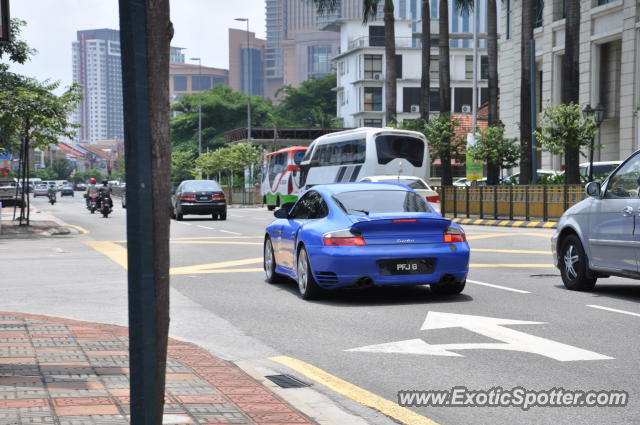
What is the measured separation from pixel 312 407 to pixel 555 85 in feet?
151

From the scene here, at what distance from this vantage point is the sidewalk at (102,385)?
5.45 m

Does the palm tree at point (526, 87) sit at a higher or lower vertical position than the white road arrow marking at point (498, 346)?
higher

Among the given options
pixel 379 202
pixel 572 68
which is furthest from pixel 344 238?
pixel 572 68

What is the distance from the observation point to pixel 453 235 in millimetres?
11539

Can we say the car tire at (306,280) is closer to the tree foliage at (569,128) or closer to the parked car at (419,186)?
the parked car at (419,186)

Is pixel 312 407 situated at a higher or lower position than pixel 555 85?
lower

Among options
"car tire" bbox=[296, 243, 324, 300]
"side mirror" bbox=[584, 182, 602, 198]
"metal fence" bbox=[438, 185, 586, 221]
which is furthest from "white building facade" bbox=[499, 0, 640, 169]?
"car tire" bbox=[296, 243, 324, 300]

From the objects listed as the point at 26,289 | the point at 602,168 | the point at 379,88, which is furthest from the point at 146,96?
the point at 379,88

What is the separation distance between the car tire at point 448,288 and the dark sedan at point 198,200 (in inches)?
1018

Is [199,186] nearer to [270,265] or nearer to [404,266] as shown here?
[270,265]

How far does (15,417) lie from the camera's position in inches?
208

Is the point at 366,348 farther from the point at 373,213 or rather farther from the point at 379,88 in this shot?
the point at 379,88

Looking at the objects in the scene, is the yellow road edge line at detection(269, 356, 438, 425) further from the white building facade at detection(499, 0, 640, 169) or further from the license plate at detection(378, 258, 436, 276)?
the white building facade at detection(499, 0, 640, 169)

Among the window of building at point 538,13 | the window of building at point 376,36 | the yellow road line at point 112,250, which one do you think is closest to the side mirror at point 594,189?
the yellow road line at point 112,250
